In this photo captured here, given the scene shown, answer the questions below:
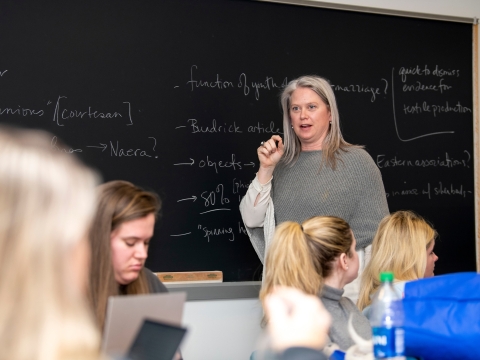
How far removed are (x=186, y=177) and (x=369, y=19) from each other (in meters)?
1.52

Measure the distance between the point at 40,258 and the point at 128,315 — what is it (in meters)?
0.71

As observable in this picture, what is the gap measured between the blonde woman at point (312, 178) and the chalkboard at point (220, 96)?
0.41m

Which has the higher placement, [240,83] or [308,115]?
[240,83]

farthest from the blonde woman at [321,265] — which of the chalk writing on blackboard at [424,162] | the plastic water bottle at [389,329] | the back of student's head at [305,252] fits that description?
the chalk writing on blackboard at [424,162]

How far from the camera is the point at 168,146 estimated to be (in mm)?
3254

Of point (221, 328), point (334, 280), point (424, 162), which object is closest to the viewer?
point (334, 280)

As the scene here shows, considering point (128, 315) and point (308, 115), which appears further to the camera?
point (308, 115)

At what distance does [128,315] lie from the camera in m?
1.53

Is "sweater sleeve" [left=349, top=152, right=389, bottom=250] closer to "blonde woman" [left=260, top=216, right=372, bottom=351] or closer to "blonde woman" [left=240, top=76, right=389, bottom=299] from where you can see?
"blonde woman" [left=240, top=76, right=389, bottom=299]

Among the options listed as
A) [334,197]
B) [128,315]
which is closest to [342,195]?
[334,197]

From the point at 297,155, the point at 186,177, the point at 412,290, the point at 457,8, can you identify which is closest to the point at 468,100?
the point at 457,8

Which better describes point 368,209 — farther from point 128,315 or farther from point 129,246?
point 128,315

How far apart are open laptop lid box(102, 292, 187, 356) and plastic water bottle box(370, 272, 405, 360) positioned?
1.73 ft

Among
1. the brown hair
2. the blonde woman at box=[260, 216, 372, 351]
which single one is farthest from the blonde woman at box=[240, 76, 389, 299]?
the brown hair
